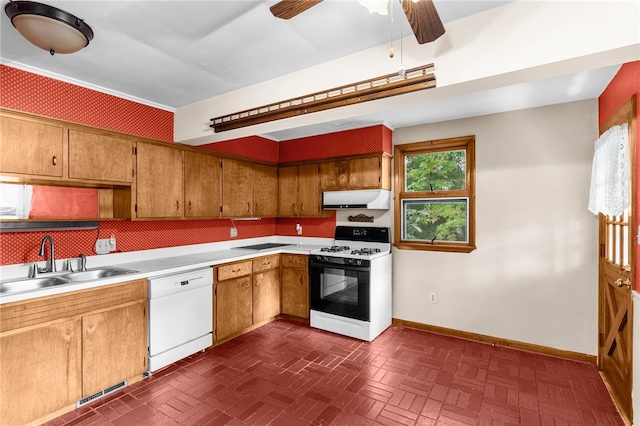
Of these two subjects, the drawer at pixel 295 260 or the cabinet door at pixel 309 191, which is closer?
the drawer at pixel 295 260

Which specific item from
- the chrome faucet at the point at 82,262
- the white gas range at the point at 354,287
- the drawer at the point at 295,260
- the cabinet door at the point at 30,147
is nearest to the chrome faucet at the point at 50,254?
the chrome faucet at the point at 82,262

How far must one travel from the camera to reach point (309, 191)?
14.8 ft

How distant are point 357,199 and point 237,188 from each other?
1.59m

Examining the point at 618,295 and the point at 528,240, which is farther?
the point at 528,240

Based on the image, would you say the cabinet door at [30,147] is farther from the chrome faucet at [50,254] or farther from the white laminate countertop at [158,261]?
the white laminate countertop at [158,261]

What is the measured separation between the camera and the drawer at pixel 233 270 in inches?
135

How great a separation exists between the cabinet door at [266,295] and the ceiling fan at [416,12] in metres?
3.08

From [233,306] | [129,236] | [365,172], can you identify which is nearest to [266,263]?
[233,306]

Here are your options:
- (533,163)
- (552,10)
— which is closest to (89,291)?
(552,10)

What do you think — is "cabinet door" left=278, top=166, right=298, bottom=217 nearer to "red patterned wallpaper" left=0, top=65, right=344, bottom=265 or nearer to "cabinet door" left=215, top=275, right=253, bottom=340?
"red patterned wallpaper" left=0, top=65, right=344, bottom=265

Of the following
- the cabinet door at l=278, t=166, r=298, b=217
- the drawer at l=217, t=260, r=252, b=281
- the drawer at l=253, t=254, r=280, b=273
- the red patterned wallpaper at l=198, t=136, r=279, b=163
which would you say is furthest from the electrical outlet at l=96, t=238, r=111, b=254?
the cabinet door at l=278, t=166, r=298, b=217

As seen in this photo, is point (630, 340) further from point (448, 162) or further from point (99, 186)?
point (99, 186)

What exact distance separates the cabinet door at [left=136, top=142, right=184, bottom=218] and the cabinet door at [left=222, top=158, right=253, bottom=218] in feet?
2.01

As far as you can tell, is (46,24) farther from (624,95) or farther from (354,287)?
(624,95)
